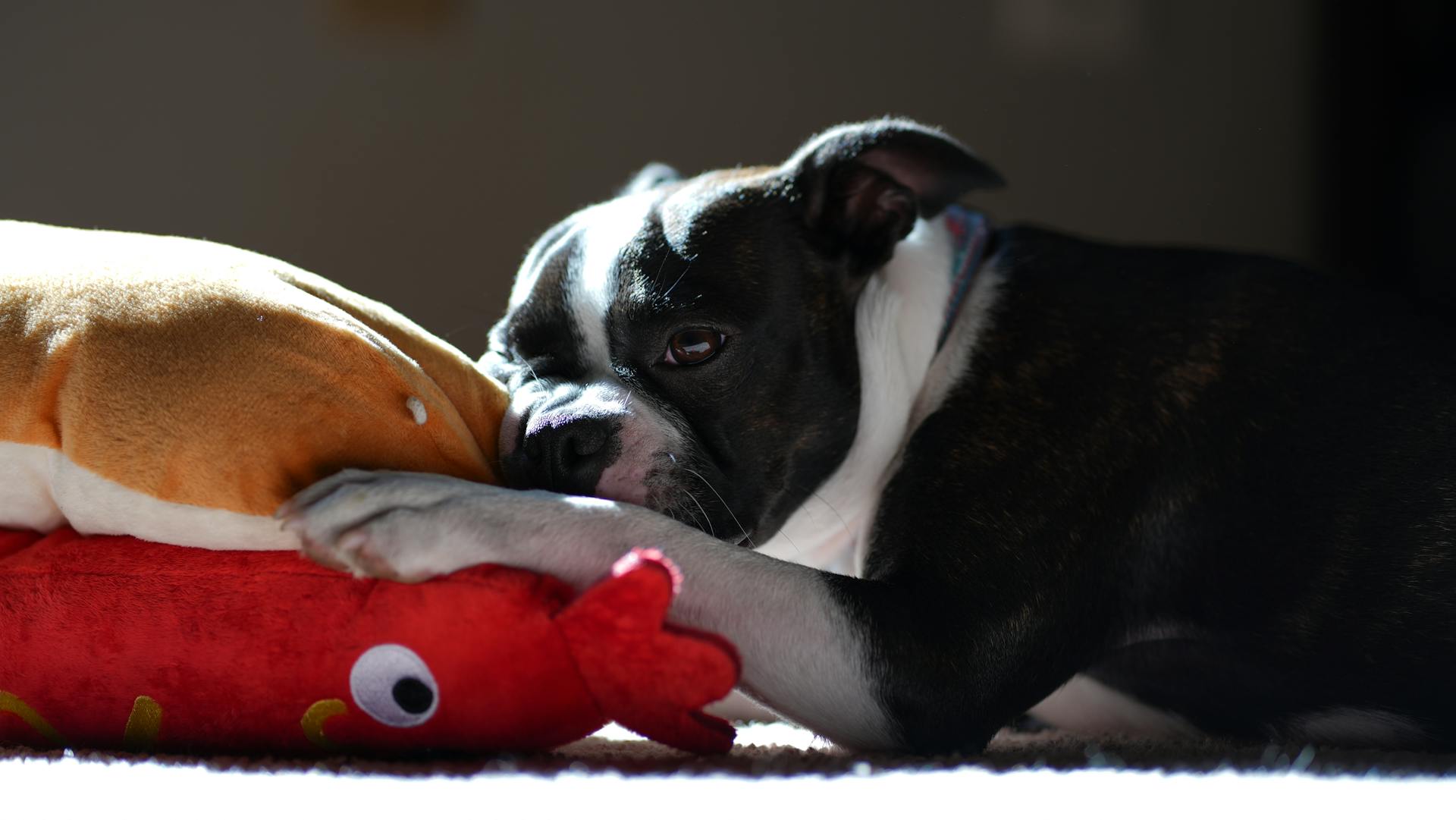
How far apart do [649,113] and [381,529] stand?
109 inches

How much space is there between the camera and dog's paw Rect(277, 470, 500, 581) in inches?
54.5

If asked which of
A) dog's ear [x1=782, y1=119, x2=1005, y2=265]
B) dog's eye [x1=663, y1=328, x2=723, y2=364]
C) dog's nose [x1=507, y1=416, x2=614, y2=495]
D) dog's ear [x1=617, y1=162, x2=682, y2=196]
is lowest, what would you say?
dog's nose [x1=507, y1=416, x2=614, y2=495]

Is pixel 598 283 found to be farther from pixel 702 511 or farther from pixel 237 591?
pixel 237 591

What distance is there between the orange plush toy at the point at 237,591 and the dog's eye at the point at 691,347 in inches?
21.8

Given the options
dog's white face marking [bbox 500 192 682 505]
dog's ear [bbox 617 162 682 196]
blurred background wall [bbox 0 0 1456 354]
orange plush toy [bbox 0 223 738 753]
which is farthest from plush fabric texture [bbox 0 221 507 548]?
blurred background wall [bbox 0 0 1456 354]

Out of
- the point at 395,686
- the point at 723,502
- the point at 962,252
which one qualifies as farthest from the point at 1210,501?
the point at 395,686

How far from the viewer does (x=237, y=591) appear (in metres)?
1.41

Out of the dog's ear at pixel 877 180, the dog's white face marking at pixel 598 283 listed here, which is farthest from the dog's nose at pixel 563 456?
the dog's ear at pixel 877 180

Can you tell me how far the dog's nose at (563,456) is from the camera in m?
1.73

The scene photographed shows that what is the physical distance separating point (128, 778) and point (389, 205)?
110 inches

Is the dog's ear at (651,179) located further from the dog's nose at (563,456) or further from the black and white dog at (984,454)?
the dog's nose at (563,456)

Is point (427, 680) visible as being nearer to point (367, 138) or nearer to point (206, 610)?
point (206, 610)

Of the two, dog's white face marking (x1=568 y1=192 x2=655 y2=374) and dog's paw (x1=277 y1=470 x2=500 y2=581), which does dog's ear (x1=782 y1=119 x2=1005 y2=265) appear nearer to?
dog's white face marking (x1=568 y1=192 x2=655 y2=374)

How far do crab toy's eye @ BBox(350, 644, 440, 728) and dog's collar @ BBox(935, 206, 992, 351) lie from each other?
103 centimetres
